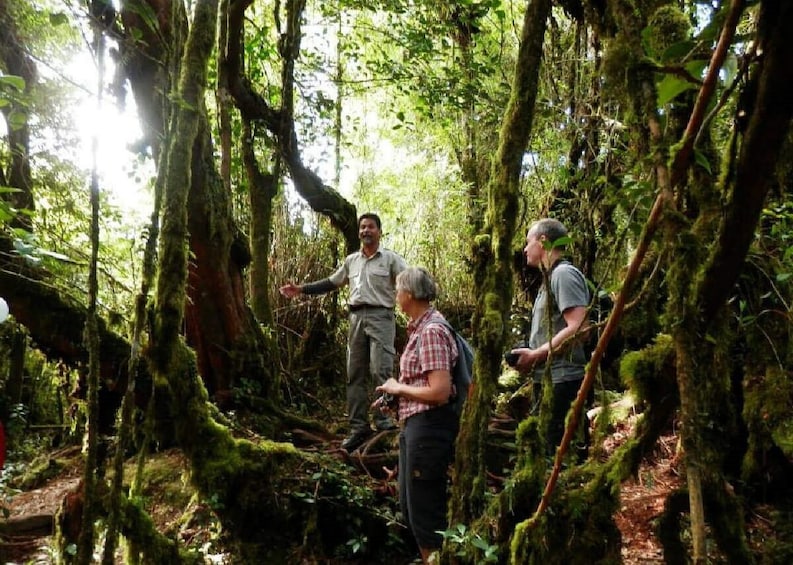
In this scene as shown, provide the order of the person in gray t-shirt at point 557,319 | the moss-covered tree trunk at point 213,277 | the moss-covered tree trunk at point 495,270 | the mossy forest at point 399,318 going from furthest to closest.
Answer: the moss-covered tree trunk at point 213,277 < the person in gray t-shirt at point 557,319 < the moss-covered tree trunk at point 495,270 < the mossy forest at point 399,318

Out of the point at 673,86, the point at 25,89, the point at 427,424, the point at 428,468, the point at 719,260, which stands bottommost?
the point at 428,468

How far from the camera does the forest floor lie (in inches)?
156

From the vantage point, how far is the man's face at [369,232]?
5.39m

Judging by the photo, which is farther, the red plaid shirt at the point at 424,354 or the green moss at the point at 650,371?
the red plaid shirt at the point at 424,354

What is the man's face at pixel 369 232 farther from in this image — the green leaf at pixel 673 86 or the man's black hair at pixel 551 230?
the green leaf at pixel 673 86

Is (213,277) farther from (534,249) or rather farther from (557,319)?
(557,319)

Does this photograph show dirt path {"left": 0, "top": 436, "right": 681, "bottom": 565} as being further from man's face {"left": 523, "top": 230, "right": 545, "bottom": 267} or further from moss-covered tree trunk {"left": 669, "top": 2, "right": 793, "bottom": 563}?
man's face {"left": 523, "top": 230, "right": 545, "bottom": 267}

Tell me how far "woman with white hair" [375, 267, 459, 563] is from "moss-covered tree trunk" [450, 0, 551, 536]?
0.20 m

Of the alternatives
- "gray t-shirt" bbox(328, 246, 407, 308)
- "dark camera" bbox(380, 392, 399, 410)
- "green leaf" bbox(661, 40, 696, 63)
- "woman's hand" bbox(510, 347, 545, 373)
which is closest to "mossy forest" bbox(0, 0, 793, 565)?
→ "green leaf" bbox(661, 40, 696, 63)

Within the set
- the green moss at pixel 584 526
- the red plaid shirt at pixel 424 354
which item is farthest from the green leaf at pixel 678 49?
the red plaid shirt at pixel 424 354

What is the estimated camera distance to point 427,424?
3.12m

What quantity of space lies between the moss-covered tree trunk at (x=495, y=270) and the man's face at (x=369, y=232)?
235cm

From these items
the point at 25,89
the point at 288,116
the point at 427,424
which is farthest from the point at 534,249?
the point at 25,89

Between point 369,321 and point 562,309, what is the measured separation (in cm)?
235
